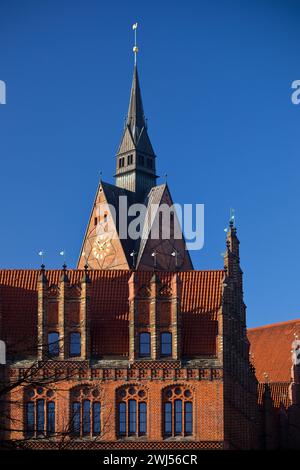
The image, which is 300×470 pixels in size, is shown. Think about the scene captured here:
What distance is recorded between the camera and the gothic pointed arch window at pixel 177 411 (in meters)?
56.4

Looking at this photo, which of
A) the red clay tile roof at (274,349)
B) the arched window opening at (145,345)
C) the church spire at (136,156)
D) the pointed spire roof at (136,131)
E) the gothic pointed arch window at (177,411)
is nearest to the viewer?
the gothic pointed arch window at (177,411)

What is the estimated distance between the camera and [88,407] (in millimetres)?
56906

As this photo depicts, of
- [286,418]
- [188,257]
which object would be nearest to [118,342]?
[286,418]

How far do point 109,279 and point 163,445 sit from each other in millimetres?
8829

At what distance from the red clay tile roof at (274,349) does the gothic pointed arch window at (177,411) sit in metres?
26.1

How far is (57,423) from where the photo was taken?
56375mm

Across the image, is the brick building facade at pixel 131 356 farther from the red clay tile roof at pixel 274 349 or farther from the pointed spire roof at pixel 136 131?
the pointed spire roof at pixel 136 131

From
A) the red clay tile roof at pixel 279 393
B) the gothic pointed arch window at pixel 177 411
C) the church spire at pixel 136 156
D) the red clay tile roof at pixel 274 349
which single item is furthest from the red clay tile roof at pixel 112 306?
the church spire at pixel 136 156

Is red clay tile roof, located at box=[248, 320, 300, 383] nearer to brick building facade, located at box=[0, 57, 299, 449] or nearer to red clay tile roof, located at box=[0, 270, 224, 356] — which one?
brick building facade, located at box=[0, 57, 299, 449]

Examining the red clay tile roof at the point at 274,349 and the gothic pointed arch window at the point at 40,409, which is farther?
the red clay tile roof at the point at 274,349

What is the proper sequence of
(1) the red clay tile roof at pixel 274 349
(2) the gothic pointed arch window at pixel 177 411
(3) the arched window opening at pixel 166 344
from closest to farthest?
(2) the gothic pointed arch window at pixel 177 411 → (3) the arched window opening at pixel 166 344 → (1) the red clay tile roof at pixel 274 349

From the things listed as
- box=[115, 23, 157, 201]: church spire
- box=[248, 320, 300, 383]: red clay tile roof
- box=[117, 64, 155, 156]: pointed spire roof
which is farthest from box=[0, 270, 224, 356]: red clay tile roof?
box=[117, 64, 155, 156]: pointed spire roof

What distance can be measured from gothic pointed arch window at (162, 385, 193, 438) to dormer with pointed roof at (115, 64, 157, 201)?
1456 inches
